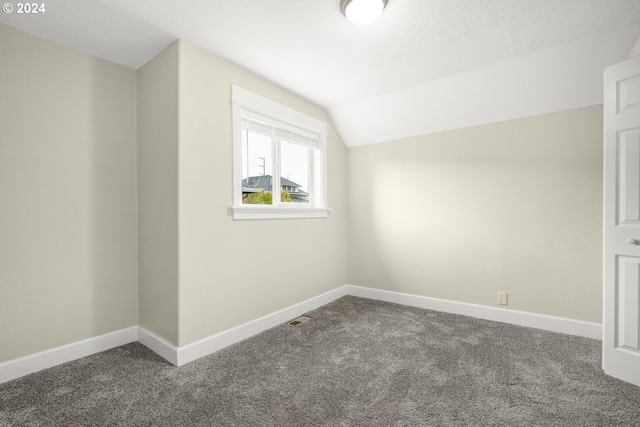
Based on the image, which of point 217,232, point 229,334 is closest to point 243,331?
point 229,334

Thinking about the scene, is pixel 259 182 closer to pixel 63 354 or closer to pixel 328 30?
pixel 328 30

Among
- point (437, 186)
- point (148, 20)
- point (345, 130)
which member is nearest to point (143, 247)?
point (148, 20)

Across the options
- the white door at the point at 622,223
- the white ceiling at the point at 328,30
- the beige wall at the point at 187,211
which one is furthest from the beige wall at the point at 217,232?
the white door at the point at 622,223

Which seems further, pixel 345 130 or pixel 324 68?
pixel 345 130

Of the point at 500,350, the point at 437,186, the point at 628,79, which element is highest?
the point at 628,79

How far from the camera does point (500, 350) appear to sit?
238 cm

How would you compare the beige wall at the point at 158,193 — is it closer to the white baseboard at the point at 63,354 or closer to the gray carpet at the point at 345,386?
the white baseboard at the point at 63,354

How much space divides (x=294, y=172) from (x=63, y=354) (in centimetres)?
248

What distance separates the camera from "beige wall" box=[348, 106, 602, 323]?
2652 mm

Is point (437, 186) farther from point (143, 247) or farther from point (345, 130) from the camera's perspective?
point (143, 247)

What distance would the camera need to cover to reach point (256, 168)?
2955mm

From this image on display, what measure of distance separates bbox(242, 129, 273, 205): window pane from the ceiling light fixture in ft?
4.42

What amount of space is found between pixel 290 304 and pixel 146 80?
7.99 feet

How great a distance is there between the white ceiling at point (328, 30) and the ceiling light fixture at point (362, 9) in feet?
0.28
